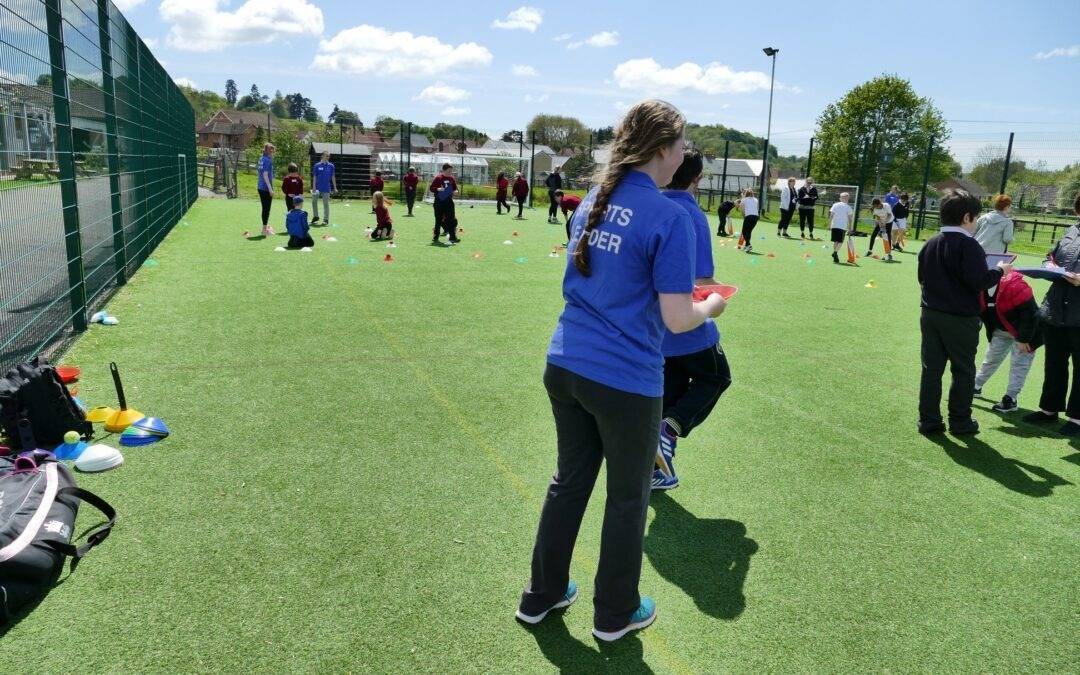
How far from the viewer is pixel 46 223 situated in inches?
232

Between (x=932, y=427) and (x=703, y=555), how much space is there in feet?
9.26

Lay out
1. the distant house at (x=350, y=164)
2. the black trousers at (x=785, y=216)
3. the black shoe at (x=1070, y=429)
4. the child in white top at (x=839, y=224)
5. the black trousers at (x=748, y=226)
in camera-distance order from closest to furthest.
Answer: the black shoe at (x=1070, y=429)
the child in white top at (x=839, y=224)
the black trousers at (x=748, y=226)
the black trousers at (x=785, y=216)
the distant house at (x=350, y=164)

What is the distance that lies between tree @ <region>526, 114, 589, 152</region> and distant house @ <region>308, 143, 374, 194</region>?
59919mm

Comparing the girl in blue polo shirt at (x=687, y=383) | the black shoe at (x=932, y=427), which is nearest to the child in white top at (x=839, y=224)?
the black shoe at (x=932, y=427)

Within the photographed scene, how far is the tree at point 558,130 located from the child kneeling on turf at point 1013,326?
3290 inches

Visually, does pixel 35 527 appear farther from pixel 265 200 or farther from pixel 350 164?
pixel 350 164

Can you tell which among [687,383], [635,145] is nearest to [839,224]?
[687,383]

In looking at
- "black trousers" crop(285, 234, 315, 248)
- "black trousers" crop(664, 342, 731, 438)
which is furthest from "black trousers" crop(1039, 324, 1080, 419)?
"black trousers" crop(285, 234, 315, 248)

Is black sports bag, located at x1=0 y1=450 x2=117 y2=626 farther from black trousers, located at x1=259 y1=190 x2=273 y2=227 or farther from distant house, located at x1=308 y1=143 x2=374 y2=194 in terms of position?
distant house, located at x1=308 y1=143 x2=374 y2=194

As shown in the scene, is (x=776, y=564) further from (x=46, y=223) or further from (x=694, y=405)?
(x=46, y=223)

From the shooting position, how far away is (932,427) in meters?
5.34

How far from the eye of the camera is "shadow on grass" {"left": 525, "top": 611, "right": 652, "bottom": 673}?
2.67 metres

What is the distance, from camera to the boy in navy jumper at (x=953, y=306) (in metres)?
5.00

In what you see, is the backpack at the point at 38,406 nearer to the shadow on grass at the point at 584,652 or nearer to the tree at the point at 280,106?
the shadow on grass at the point at 584,652
